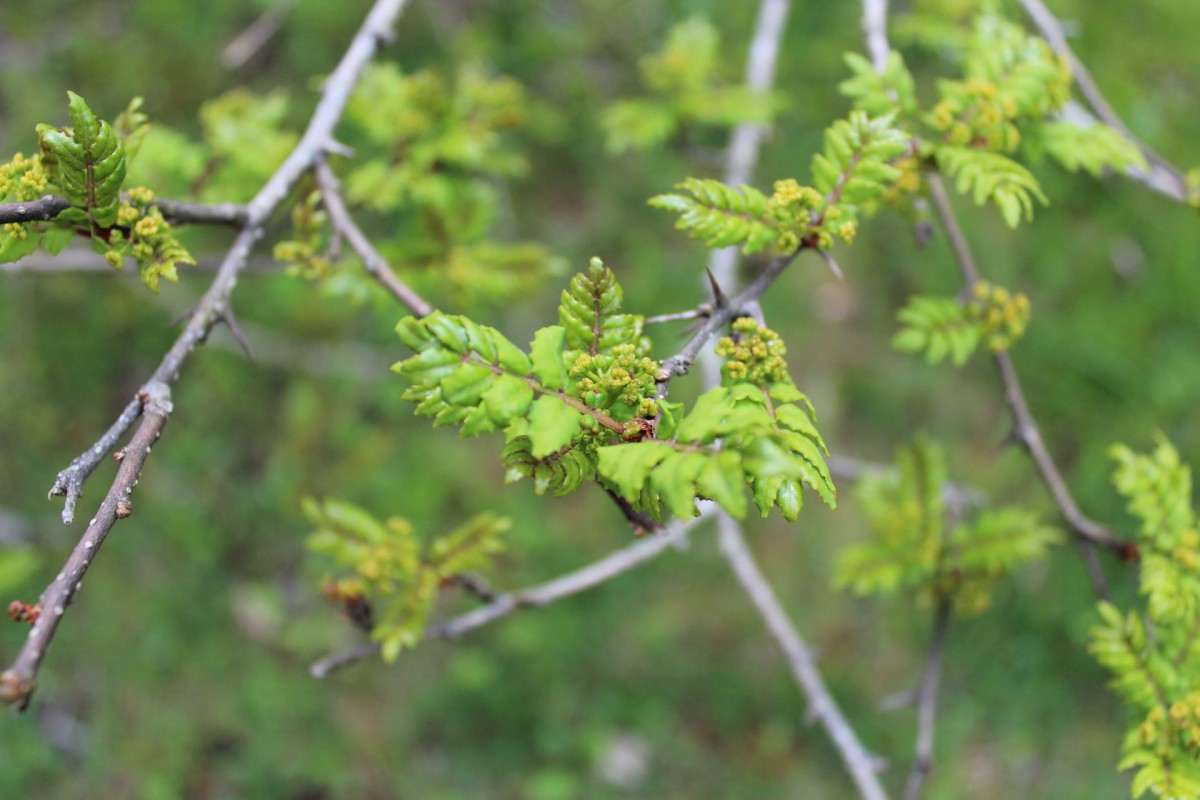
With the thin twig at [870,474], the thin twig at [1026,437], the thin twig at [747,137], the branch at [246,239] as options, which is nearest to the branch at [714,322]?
the thin twig at [1026,437]

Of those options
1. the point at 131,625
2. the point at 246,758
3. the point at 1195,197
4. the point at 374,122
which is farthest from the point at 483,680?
the point at 1195,197

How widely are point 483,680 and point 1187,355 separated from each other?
4081 millimetres

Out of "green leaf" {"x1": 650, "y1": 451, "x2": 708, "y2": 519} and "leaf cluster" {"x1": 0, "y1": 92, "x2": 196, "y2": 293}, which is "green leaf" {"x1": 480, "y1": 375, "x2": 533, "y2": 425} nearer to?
"green leaf" {"x1": 650, "y1": 451, "x2": 708, "y2": 519}

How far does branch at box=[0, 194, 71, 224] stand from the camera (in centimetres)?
158

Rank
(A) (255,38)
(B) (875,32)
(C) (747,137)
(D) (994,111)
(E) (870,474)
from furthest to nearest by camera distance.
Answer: (A) (255,38)
(C) (747,137)
(E) (870,474)
(B) (875,32)
(D) (994,111)

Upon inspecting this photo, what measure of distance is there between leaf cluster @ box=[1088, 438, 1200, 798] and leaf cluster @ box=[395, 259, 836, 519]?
48.5 inches

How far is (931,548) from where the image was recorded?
2.91 meters

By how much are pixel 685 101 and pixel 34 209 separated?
2.50 m

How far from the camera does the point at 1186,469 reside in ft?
7.68

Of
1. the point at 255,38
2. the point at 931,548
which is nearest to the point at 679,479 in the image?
the point at 931,548

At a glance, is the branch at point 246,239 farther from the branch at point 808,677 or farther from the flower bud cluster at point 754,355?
the branch at point 808,677

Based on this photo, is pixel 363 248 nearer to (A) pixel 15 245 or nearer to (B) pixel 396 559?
(A) pixel 15 245

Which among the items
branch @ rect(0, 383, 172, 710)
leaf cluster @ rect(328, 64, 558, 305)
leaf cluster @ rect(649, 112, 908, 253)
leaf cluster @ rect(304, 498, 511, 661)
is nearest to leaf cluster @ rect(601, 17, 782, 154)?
leaf cluster @ rect(328, 64, 558, 305)

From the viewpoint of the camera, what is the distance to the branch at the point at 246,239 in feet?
4.75
